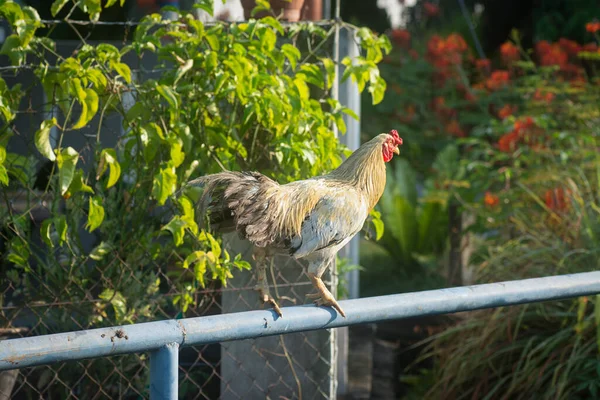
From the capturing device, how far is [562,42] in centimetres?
678

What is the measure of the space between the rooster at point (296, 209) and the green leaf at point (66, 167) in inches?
21.4

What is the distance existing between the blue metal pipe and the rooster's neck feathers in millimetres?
489

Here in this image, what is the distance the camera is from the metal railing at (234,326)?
1.50m

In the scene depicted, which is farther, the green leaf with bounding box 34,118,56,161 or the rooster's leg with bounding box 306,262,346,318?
the green leaf with bounding box 34,118,56,161

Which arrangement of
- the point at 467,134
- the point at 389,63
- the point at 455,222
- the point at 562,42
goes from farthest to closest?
the point at 389,63 < the point at 467,134 < the point at 562,42 < the point at 455,222

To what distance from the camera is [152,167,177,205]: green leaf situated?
2.71m

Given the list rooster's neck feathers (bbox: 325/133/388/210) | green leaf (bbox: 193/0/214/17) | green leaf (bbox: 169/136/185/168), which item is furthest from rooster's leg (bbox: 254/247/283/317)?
green leaf (bbox: 193/0/214/17)

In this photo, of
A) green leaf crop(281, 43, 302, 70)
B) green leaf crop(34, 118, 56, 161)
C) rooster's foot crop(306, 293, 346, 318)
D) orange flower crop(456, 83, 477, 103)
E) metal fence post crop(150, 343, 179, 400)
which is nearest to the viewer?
metal fence post crop(150, 343, 179, 400)

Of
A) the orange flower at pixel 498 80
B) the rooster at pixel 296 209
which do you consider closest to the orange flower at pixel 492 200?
the orange flower at pixel 498 80

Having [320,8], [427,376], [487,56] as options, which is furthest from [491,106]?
[320,8]

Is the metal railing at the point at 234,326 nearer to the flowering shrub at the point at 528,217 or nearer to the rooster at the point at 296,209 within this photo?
the rooster at the point at 296,209

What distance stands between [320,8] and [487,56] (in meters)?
5.57

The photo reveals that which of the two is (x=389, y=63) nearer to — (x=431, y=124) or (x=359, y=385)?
(x=431, y=124)

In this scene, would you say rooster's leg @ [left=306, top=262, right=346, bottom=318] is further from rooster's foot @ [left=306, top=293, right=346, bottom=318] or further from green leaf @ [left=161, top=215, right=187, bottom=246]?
green leaf @ [left=161, top=215, right=187, bottom=246]
